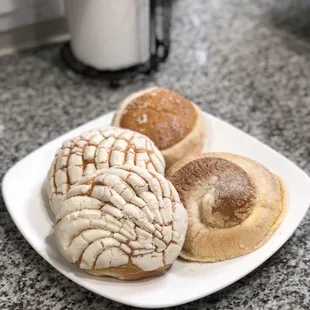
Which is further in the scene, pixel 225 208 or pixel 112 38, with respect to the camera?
pixel 112 38

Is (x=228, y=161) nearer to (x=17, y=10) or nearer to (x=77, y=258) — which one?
(x=77, y=258)

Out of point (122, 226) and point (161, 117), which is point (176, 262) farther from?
point (161, 117)

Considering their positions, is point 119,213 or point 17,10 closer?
point 119,213

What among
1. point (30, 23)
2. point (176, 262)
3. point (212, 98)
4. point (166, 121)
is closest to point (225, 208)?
point (176, 262)

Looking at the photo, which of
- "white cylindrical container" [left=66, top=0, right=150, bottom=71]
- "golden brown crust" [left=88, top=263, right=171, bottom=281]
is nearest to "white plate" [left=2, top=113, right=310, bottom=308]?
"golden brown crust" [left=88, top=263, right=171, bottom=281]

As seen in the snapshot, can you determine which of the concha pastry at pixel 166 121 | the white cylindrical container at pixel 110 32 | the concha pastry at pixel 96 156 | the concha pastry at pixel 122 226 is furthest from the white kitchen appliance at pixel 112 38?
the concha pastry at pixel 122 226

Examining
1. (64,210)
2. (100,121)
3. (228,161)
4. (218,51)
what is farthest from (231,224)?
(218,51)
